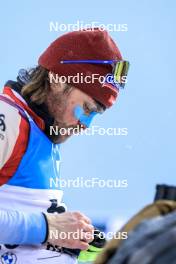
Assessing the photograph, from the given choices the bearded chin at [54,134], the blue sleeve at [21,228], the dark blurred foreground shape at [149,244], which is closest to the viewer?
the dark blurred foreground shape at [149,244]

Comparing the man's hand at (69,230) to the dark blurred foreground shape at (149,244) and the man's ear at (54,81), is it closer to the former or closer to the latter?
the man's ear at (54,81)

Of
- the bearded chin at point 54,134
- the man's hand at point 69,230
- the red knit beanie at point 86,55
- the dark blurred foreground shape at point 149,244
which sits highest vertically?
the red knit beanie at point 86,55

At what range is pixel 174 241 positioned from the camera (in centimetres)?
33

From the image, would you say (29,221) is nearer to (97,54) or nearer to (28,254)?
(28,254)

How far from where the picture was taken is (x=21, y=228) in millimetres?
897

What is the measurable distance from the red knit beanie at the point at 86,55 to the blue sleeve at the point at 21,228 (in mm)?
298

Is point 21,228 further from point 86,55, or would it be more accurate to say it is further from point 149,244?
point 149,244

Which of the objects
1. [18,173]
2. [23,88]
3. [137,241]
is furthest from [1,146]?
[137,241]

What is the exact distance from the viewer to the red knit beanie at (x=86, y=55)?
109cm

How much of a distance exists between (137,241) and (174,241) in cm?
3

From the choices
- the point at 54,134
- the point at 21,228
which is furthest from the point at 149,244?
the point at 54,134

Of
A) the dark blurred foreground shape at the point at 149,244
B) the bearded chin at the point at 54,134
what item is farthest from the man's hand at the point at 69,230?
the dark blurred foreground shape at the point at 149,244

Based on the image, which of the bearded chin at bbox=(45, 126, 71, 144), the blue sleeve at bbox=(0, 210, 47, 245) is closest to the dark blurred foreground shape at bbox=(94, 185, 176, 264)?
the blue sleeve at bbox=(0, 210, 47, 245)

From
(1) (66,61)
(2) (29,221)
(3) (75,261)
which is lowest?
(3) (75,261)
